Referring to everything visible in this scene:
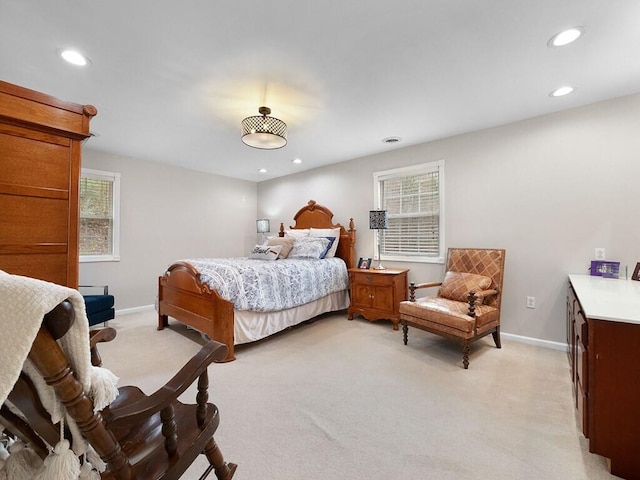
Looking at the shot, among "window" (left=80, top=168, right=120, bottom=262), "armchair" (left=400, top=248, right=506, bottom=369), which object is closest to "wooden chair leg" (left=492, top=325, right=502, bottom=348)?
"armchair" (left=400, top=248, right=506, bottom=369)

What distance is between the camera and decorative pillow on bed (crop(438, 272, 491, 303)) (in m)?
2.96

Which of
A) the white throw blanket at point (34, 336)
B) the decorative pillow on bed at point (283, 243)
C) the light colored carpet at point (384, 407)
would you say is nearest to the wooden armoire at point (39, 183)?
the white throw blanket at point (34, 336)

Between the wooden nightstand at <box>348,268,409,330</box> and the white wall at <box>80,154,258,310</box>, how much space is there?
9.88 feet

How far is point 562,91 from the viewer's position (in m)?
2.54

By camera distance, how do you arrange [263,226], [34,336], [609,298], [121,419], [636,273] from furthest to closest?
[263,226]
[636,273]
[609,298]
[121,419]
[34,336]

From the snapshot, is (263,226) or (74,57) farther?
(263,226)

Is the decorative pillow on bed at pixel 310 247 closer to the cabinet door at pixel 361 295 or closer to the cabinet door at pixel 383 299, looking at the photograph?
the cabinet door at pixel 361 295

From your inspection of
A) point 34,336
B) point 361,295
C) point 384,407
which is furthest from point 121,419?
point 361,295

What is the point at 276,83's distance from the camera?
94.0 inches

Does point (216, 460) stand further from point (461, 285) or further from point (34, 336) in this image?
point (461, 285)

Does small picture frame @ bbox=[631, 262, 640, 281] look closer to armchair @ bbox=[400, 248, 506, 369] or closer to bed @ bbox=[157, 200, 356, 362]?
armchair @ bbox=[400, 248, 506, 369]

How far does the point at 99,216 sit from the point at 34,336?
15.0 feet

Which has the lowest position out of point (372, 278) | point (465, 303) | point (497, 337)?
point (497, 337)

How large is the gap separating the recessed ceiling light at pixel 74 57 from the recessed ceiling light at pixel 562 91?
3796 millimetres
